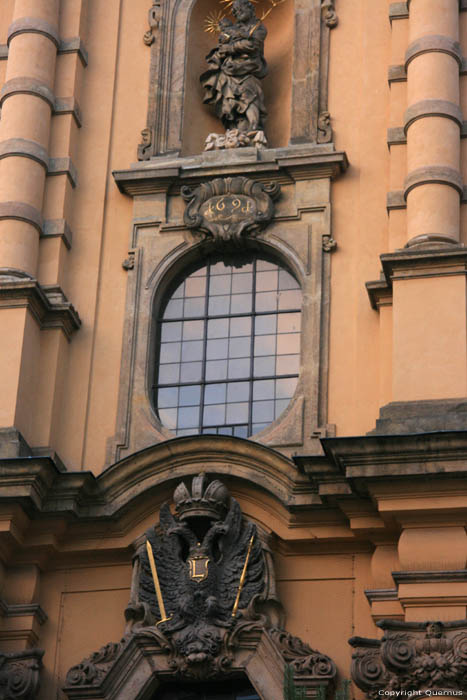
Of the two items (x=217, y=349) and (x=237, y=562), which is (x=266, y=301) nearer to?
(x=217, y=349)

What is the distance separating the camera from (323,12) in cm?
2150

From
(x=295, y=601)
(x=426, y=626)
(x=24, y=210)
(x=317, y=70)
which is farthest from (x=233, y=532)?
(x=317, y=70)

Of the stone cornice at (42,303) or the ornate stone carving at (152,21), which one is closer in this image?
the stone cornice at (42,303)

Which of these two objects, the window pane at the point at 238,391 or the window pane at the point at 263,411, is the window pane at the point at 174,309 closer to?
the window pane at the point at 238,391

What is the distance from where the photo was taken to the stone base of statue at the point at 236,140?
68.3ft

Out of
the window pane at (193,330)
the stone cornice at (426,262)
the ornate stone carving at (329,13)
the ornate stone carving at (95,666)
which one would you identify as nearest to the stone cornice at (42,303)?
the window pane at (193,330)

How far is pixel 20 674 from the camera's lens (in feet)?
57.9

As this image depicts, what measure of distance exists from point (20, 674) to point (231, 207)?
5572 mm

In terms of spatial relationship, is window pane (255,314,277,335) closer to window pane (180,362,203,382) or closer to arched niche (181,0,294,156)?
window pane (180,362,203,382)

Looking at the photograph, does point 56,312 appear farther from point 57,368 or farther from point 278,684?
point 278,684

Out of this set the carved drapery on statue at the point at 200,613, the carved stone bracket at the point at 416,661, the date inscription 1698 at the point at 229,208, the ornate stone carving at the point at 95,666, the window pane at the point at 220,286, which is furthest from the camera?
the window pane at the point at 220,286

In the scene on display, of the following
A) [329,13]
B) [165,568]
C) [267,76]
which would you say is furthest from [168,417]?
[329,13]

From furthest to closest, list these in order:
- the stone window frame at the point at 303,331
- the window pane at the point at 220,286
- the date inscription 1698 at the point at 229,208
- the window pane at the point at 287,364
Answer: the window pane at the point at 220,286, the date inscription 1698 at the point at 229,208, the window pane at the point at 287,364, the stone window frame at the point at 303,331

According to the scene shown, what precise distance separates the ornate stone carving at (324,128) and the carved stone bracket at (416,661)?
6.02 meters
